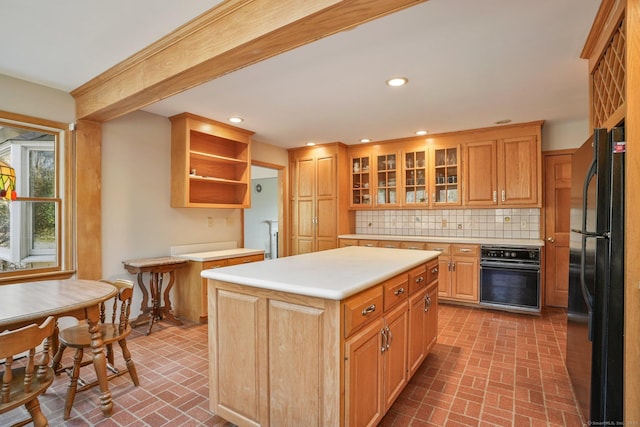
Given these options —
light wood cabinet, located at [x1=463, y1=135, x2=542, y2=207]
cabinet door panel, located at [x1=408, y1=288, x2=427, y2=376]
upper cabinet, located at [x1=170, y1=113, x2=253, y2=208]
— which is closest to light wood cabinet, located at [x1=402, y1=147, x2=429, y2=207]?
light wood cabinet, located at [x1=463, y1=135, x2=542, y2=207]

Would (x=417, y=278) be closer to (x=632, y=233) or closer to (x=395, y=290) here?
(x=395, y=290)

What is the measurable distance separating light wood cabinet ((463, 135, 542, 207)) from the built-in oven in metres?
0.71

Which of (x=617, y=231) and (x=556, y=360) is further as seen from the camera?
(x=556, y=360)

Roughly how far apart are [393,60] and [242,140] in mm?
2687

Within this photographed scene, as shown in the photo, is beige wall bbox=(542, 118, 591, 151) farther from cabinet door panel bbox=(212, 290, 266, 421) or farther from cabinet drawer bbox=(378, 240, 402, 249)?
cabinet door panel bbox=(212, 290, 266, 421)

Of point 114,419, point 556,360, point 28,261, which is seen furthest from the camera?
point 28,261

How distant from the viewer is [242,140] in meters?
4.60

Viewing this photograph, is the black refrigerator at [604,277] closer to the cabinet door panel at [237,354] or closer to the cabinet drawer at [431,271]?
the cabinet drawer at [431,271]

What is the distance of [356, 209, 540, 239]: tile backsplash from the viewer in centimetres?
454

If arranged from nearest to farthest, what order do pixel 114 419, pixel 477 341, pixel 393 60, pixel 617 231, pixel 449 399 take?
pixel 617 231 → pixel 114 419 → pixel 449 399 → pixel 393 60 → pixel 477 341

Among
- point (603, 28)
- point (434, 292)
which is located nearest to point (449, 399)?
point (434, 292)

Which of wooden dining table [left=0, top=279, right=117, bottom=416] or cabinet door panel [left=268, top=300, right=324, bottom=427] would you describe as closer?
cabinet door panel [left=268, top=300, right=324, bottom=427]

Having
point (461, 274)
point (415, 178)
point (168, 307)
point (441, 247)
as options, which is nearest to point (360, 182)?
point (415, 178)

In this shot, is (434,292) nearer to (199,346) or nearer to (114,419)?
(199,346)
